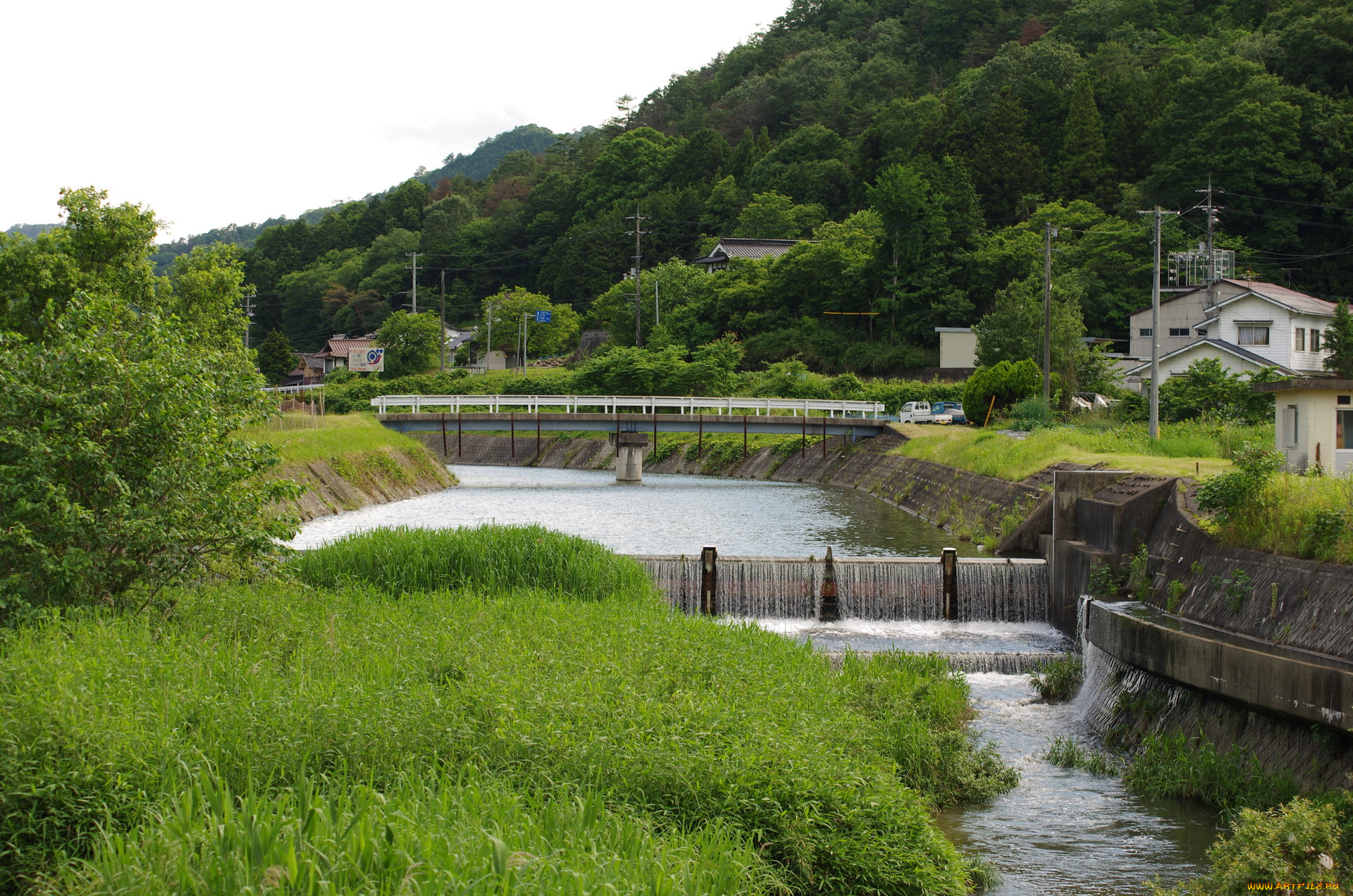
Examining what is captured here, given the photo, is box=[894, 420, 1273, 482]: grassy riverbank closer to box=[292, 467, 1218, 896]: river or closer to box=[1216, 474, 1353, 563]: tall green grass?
box=[292, 467, 1218, 896]: river

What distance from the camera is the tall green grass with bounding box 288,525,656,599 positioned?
604 inches

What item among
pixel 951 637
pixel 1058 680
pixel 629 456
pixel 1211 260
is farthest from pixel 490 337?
pixel 1058 680

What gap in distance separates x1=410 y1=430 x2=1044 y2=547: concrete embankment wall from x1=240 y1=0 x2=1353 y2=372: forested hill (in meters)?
11.4

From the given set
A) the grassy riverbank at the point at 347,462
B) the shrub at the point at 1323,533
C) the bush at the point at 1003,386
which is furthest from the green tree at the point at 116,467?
the bush at the point at 1003,386

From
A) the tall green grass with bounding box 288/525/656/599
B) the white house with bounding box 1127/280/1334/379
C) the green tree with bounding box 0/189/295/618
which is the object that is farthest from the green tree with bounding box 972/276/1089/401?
the green tree with bounding box 0/189/295/618

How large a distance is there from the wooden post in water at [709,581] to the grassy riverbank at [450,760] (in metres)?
7.50

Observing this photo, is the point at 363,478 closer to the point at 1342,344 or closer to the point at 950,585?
A: the point at 950,585

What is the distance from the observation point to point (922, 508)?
123 feet

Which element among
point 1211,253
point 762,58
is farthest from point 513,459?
point 762,58

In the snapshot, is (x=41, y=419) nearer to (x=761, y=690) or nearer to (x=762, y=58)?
(x=761, y=690)

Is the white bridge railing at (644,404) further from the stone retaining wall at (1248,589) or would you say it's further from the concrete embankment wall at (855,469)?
the stone retaining wall at (1248,589)

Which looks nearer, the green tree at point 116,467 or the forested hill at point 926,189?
the green tree at point 116,467

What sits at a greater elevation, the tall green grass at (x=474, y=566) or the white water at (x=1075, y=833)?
the tall green grass at (x=474, y=566)

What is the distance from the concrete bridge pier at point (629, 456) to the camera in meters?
52.9
